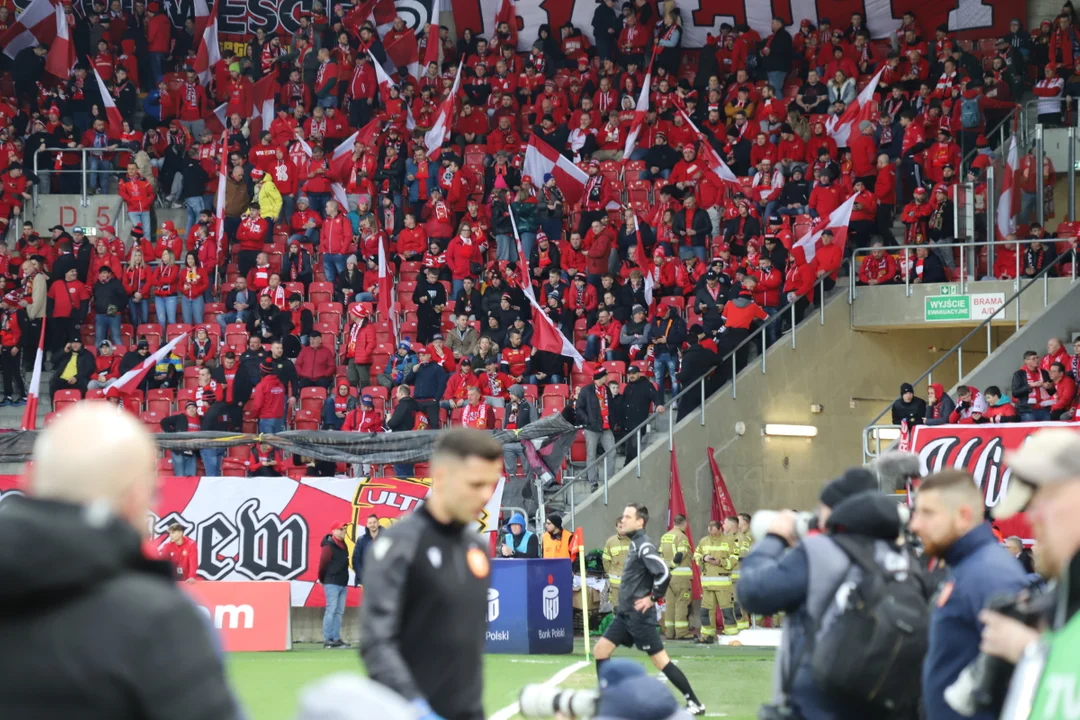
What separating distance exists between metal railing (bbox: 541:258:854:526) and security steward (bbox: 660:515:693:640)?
218 centimetres

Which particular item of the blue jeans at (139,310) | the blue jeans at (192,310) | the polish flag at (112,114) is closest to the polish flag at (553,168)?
the blue jeans at (192,310)

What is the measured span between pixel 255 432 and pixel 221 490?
3.89m

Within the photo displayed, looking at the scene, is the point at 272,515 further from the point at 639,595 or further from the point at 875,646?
the point at 875,646

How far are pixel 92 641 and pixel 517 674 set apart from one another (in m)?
14.6

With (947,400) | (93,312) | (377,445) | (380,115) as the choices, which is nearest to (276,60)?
(380,115)

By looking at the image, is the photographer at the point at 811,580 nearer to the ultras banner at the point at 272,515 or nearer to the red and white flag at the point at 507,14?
the ultras banner at the point at 272,515

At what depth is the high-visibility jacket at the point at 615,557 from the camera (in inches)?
827

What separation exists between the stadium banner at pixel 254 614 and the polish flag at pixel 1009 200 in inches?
554

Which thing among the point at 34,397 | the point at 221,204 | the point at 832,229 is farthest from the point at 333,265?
the point at 832,229

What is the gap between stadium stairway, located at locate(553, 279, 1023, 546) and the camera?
25.1 metres

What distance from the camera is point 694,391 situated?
25.5m

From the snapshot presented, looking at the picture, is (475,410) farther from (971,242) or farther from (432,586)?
(432,586)

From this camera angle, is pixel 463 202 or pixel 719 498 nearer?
pixel 719 498

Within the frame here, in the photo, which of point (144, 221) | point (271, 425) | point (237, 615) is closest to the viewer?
point (237, 615)
